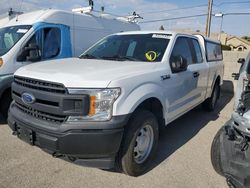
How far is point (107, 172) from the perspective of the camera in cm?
360

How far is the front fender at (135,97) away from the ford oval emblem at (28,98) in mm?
1052

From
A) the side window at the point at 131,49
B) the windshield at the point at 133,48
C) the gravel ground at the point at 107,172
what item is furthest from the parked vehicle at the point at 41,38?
the side window at the point at 131,49

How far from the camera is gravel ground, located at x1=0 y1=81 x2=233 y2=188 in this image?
3.33 meters

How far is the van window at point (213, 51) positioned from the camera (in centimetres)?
645

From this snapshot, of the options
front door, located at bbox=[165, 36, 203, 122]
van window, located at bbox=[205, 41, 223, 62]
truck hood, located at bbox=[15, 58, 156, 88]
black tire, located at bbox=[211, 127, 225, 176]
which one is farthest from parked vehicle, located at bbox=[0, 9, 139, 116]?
black tire, located at bbox=[211, 127, 225, 176]

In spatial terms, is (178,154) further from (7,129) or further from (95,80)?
(7,129)

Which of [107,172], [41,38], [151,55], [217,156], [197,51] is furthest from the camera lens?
[41,38]

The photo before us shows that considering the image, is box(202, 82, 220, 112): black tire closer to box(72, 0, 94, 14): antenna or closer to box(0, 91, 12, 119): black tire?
box(72, 0, 94, 14): antenna

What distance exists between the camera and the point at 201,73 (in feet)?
18.1

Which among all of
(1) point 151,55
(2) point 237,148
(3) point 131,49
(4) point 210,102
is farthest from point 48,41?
(2) point 237,148

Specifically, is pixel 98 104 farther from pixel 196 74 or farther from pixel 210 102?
pixel 210 102

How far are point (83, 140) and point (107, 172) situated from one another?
3.08 ft

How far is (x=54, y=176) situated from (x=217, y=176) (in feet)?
7.24

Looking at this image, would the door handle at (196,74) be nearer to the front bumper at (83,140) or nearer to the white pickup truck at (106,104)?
the white pickup truck at (106,104)
